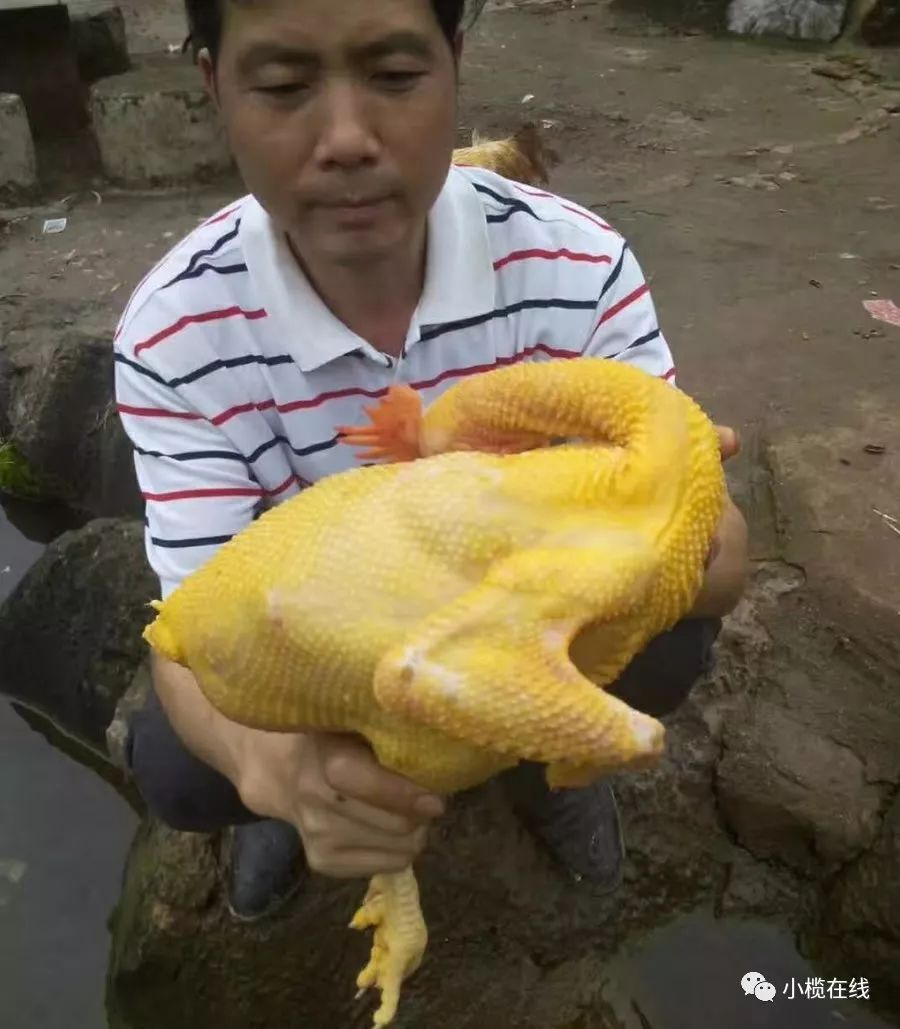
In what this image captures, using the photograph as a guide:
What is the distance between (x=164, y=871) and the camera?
6.28 feet

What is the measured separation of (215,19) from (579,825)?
4.65 feet

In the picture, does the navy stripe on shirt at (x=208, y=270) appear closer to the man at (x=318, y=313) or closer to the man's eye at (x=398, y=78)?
the man at (x=318, y=313)

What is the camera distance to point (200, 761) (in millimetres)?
1497

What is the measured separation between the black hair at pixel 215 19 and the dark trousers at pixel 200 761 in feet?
2.88

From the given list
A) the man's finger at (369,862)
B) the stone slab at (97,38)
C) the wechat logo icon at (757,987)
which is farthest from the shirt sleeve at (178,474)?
the stone slab at (97,38)

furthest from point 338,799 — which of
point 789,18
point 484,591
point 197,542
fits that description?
point 789,18

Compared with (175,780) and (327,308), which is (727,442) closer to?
(327,308)

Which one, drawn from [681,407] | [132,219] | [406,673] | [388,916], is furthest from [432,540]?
[132,219]

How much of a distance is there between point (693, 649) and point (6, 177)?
13.0ft

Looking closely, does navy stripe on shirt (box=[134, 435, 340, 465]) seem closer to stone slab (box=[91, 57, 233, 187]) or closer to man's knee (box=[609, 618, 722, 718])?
man's knee (box=[609, 618, 722, 718])

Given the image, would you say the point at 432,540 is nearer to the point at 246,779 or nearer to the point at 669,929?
the point at 246,779

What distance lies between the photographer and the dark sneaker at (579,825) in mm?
1870

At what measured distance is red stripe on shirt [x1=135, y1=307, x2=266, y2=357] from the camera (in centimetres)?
144

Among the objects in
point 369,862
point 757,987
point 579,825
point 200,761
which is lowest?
point 757,987
